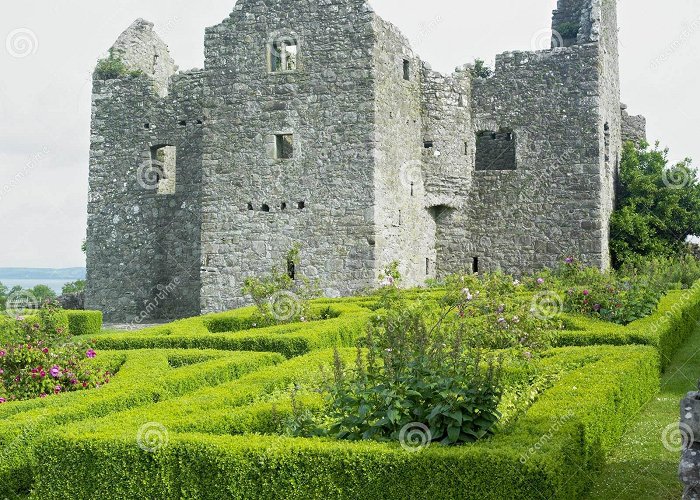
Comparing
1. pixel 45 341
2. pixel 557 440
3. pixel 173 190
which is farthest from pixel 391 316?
pixel 173 190

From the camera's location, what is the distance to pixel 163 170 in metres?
22.9

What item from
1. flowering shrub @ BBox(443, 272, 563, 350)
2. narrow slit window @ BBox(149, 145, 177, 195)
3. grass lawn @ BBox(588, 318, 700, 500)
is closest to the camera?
grass lawn @ BBox(588, 318, 700, 500)

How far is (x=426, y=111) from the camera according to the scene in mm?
21672

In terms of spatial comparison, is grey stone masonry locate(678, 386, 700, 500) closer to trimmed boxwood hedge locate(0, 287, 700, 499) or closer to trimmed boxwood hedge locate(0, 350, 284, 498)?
trimmed boxwood hedge locate(0, 287, 700, 499)

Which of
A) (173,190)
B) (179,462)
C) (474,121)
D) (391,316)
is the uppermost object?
(474,121)

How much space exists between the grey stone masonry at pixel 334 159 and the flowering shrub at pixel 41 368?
946 cm

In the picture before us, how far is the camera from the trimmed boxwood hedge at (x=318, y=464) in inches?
214

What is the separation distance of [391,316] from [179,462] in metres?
3.31

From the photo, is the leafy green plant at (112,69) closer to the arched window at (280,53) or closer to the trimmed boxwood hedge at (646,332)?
the arched window at (280,53)

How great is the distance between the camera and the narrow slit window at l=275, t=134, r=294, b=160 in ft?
63.9

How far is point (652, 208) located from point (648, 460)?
17.4 m

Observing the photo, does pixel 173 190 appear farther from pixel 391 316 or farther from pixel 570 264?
pixel 391 316

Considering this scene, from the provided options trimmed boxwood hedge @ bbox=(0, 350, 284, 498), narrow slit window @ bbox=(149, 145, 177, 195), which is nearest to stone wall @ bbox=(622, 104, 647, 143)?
narrow slit window @ bbox=(149, 145, 177, 195)

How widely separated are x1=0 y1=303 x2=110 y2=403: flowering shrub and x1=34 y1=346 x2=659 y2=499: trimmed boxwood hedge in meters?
2.53
